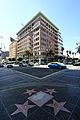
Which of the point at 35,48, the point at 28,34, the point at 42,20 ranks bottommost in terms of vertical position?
the point at 35,48

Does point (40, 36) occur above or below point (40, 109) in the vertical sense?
above

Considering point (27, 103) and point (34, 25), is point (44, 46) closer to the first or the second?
point (34, 25)

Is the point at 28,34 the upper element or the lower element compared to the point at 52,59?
upper

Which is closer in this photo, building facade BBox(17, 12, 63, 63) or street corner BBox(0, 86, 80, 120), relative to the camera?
street corner BBox(0, 86, 80, 120)

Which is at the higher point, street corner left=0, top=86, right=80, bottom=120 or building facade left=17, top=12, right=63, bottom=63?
building facade left=17, top=12, right=63, bottom=63

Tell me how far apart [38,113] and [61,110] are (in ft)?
3.64

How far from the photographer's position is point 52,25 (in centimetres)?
8769

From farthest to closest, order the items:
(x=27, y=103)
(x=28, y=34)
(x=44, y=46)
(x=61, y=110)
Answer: (x=28, y=34) → (x=44, y=46) → (x=27, y=103) → (x=61, y=110)

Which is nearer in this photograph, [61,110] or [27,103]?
[61,110]

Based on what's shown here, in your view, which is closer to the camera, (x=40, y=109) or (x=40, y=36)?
(x=40, y=109)

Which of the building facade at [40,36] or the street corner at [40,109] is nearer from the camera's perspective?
the street corner at [40,109]

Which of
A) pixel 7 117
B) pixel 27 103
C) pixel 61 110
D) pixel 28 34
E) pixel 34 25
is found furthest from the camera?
pixel 28 34

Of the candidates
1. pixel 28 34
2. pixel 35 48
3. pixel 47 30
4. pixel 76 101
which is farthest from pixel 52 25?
pixel 76 101

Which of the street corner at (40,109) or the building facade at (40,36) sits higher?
the building facade at (40,36)
